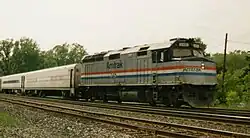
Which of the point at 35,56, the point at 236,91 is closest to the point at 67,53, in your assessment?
the point at 35,56

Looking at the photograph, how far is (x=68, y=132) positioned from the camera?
1049cm

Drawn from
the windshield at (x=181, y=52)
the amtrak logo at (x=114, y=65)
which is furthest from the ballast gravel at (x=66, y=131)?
the amtrak logo at (x=114, y=65)

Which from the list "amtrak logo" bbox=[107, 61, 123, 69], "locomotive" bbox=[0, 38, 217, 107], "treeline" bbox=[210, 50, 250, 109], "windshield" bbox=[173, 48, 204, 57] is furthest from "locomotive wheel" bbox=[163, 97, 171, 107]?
"treeline" bbox=[210, 50, 250, 109]

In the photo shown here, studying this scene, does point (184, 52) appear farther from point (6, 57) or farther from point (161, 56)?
point (6, 57)

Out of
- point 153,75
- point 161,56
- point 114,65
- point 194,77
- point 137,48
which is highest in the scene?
point 137,48

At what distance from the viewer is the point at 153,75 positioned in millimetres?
19562

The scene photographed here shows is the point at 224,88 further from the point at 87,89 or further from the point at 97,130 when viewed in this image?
the point at 97,130

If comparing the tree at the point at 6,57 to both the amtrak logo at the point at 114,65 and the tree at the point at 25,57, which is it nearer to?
the tree at the point at 25,57

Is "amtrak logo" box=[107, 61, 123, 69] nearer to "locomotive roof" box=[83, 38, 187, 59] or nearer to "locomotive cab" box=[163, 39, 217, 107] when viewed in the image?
"locomotive roof" box=[83, 38, 187, 59]

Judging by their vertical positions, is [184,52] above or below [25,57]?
below

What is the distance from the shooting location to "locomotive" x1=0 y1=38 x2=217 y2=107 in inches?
704

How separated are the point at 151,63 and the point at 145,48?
143 centimetres

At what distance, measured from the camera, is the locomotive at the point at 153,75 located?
17891 mm

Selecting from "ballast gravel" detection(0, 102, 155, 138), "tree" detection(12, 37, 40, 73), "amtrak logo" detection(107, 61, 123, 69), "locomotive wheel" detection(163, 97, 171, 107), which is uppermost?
"tree" detection(12, 37, 40, 73)
